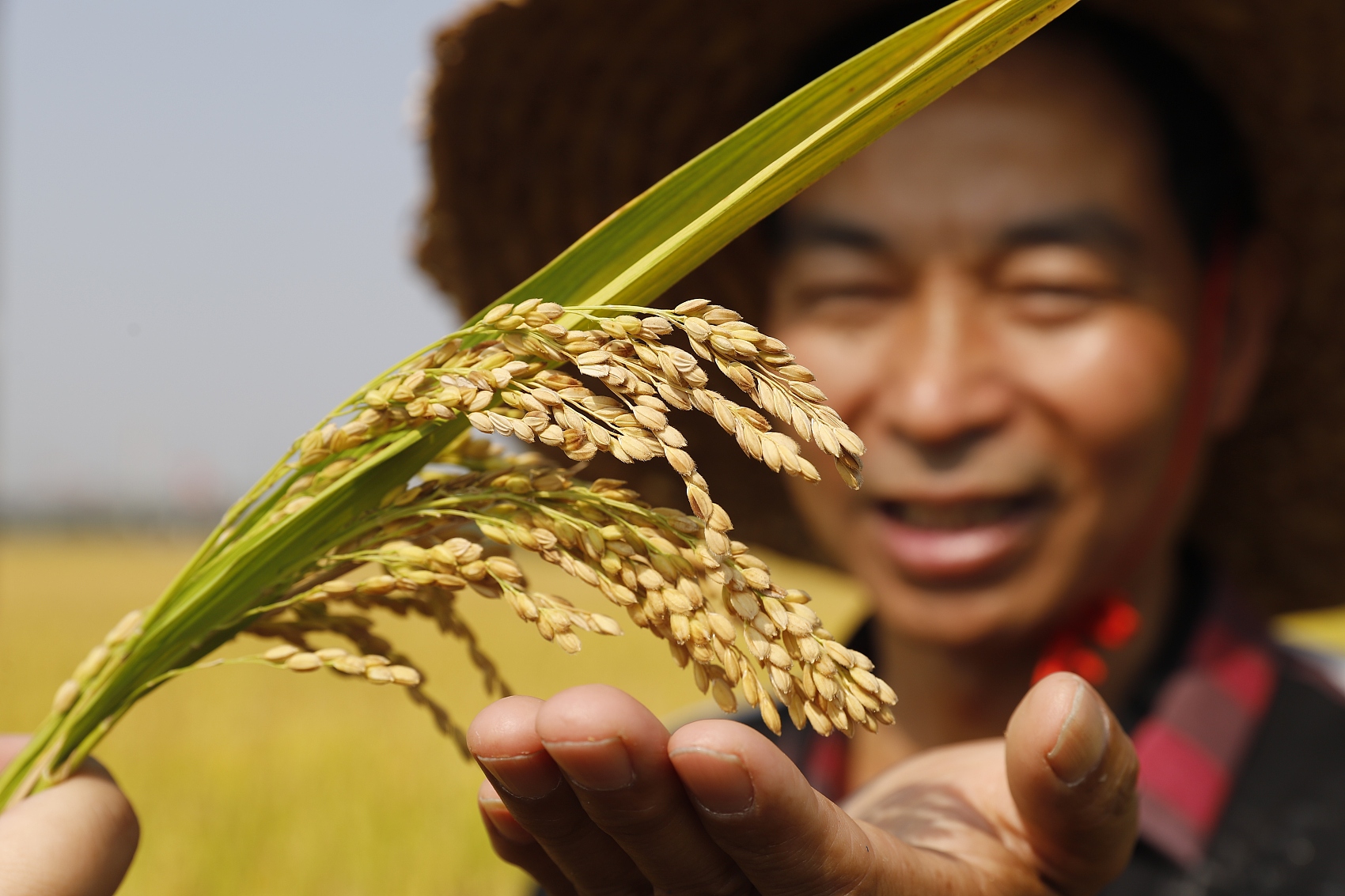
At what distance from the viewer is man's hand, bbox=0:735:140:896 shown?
3.52 feet

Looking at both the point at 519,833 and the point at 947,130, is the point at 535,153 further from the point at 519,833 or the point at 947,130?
the point at 519,833

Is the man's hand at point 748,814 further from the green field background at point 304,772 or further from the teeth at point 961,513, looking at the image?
the green field background at point 304,772

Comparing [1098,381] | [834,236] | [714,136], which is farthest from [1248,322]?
[714,136]

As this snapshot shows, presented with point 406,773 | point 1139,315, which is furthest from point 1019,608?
point 406,773

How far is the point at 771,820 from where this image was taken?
3.00 feet

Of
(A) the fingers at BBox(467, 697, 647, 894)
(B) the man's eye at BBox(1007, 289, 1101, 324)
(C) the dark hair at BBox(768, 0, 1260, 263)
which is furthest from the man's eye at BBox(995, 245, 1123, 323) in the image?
(A) the fingers at BBox(467, 697, 647, 894)

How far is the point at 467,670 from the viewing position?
27.1ft

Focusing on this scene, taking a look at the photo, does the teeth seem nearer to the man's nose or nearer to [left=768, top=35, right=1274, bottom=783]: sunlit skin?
[left=768, top=35, right=1274, bottom=783]: sunlit skin

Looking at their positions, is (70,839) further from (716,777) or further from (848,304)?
(848,304)

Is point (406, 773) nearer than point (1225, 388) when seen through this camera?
No

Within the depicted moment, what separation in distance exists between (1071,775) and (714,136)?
2.25 m

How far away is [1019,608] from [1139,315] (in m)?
0.68

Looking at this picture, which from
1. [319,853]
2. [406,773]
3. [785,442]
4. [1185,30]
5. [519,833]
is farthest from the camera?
[406,773]

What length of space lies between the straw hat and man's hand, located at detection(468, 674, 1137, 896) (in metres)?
1.89
